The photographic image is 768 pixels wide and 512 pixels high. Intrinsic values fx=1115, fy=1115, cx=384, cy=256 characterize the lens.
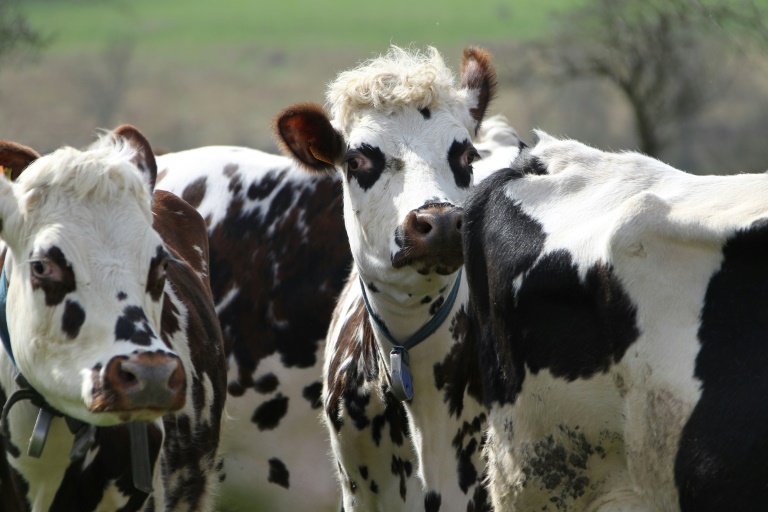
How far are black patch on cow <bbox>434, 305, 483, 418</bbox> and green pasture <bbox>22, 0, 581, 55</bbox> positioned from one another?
3562 centimetres

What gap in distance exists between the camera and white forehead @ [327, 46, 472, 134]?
4723mm

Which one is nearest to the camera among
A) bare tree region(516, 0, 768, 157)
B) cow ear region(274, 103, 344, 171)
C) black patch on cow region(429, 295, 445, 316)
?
black patch on cow region(429, 295, 445, 316)

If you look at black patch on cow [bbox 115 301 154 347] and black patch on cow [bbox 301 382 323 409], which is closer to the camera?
black patch on cow [bbox 115 301 154 347]

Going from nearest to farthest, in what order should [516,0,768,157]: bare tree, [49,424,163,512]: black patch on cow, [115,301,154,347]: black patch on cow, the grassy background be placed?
1. [115,301,154,347]: black patch on cow
2. [49,424,163,512]: black patch on cow
3. [516,0,768,157]: bare tree
4. the grassy background

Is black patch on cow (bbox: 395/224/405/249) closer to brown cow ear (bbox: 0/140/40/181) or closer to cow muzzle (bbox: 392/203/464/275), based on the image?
cow muzzle (bbox: 392/203/464/275)

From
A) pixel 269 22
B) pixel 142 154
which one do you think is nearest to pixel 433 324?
pixel 142 154

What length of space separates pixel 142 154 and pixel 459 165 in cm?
129

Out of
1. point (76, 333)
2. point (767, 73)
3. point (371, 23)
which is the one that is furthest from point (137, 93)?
point (76, 333)

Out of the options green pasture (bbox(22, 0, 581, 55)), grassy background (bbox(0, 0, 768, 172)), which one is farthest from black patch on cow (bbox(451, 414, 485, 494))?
green pasture (bbox(22, 0, 581, 55))

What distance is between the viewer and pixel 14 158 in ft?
14.0

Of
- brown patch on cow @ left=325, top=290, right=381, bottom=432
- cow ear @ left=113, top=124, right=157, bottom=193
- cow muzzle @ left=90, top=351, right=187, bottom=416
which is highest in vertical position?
cow ear @ left=113, top=124, right=157, bottom=193

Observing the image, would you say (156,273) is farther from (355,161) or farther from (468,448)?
(468,448)

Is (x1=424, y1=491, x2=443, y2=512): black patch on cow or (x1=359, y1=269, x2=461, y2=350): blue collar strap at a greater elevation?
(x1=359, y1=269, x2=461, y2=350): blue collar strap

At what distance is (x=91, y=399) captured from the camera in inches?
136
